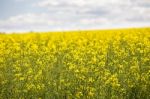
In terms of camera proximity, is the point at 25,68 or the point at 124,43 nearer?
the point at 25,68

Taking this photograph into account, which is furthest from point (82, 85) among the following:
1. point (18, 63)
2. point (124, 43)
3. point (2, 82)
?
point (124, 43)

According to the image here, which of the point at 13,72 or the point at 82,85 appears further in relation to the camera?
the point at 13,72

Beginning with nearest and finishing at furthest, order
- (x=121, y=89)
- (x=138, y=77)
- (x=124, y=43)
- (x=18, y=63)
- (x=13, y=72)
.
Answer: (x=121, y=89) < (x=138, y=77) < (x=13, y=72) < (x=18, y=63) < (x=124, y=43)

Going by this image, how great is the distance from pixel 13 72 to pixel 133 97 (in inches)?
144

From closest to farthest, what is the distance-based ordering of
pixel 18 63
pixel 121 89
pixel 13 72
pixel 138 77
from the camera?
pixel 121 89 < pixel 138 77 < pixel 13 72 < pixel 18 63

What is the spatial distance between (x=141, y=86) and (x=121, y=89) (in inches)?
33.7

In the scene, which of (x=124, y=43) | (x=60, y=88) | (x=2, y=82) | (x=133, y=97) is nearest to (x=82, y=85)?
(x=60, y=88)

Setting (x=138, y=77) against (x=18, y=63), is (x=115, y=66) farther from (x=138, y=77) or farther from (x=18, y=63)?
(x=18, y=63)

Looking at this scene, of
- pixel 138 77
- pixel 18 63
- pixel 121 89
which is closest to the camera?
pixel 121 89

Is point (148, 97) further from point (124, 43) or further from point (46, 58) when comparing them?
point (124, 43)

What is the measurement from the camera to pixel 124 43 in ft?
A: 57.4

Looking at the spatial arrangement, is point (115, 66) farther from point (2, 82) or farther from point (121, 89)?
point (2, 82)

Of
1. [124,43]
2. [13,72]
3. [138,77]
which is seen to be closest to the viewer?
[138,77]

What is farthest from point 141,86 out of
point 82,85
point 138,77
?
point 82,85
